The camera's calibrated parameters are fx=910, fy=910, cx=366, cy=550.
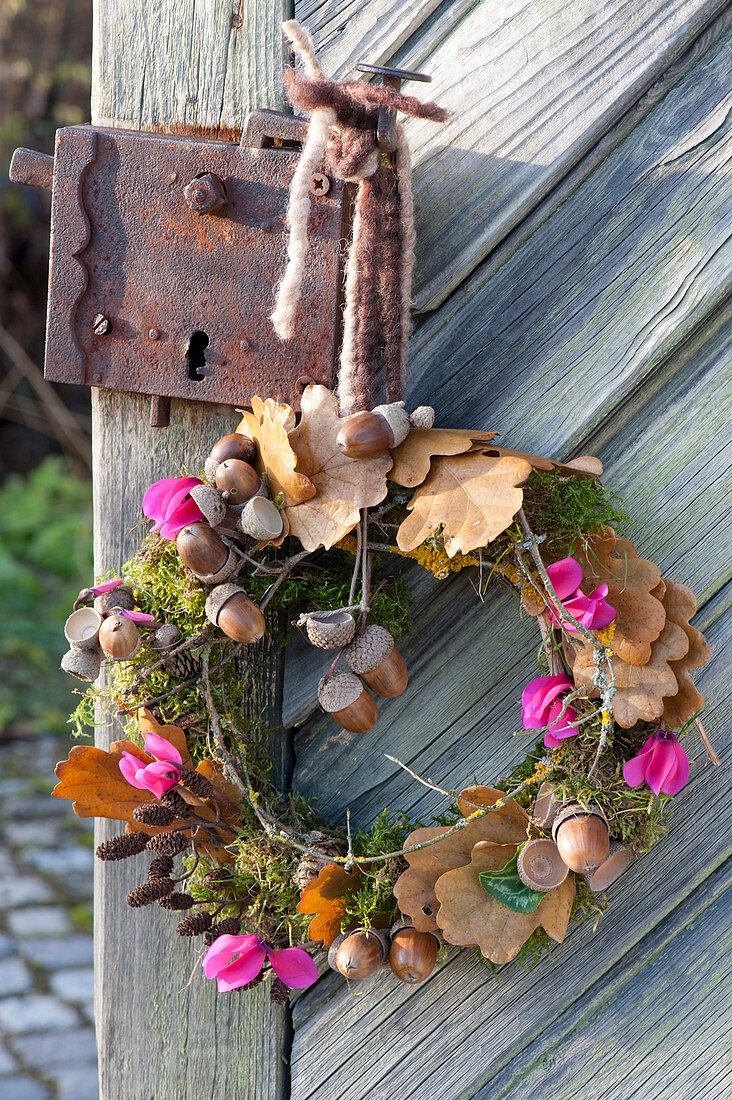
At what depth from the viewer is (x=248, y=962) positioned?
3.69 ft

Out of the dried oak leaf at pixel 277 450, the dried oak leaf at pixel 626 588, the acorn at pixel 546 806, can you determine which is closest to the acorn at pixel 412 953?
the acorn at pixel 546 806

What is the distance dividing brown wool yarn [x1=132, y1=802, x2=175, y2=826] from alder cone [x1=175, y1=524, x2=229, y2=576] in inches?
11.3

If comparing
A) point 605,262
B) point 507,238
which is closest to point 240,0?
point 507,238

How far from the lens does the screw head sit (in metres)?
1.07

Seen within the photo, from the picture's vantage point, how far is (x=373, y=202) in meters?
1.05

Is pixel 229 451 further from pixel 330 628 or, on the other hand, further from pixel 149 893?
pixel 149 893

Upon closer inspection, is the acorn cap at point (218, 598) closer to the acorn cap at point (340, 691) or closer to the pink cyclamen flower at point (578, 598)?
the acorn cap at point (340, 691)

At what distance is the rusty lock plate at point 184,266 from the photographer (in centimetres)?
110

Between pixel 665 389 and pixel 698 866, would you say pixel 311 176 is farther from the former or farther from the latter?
pixel 698 866

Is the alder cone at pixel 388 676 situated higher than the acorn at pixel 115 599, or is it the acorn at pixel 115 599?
the alder cone at pixel 388 676

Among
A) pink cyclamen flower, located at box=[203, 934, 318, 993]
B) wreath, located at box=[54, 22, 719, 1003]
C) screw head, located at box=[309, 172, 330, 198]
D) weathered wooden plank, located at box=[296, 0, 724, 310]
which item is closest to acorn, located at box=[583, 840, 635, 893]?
wreath, located at box=[54, 22, 719, 1003]

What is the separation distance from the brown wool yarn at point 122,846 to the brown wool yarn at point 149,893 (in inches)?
1.8

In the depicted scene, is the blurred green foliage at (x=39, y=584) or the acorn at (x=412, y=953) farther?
the blurred green foliage at (x=39, y=584)

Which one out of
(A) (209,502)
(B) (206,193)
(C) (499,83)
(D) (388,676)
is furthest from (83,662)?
(C) (499,83)
